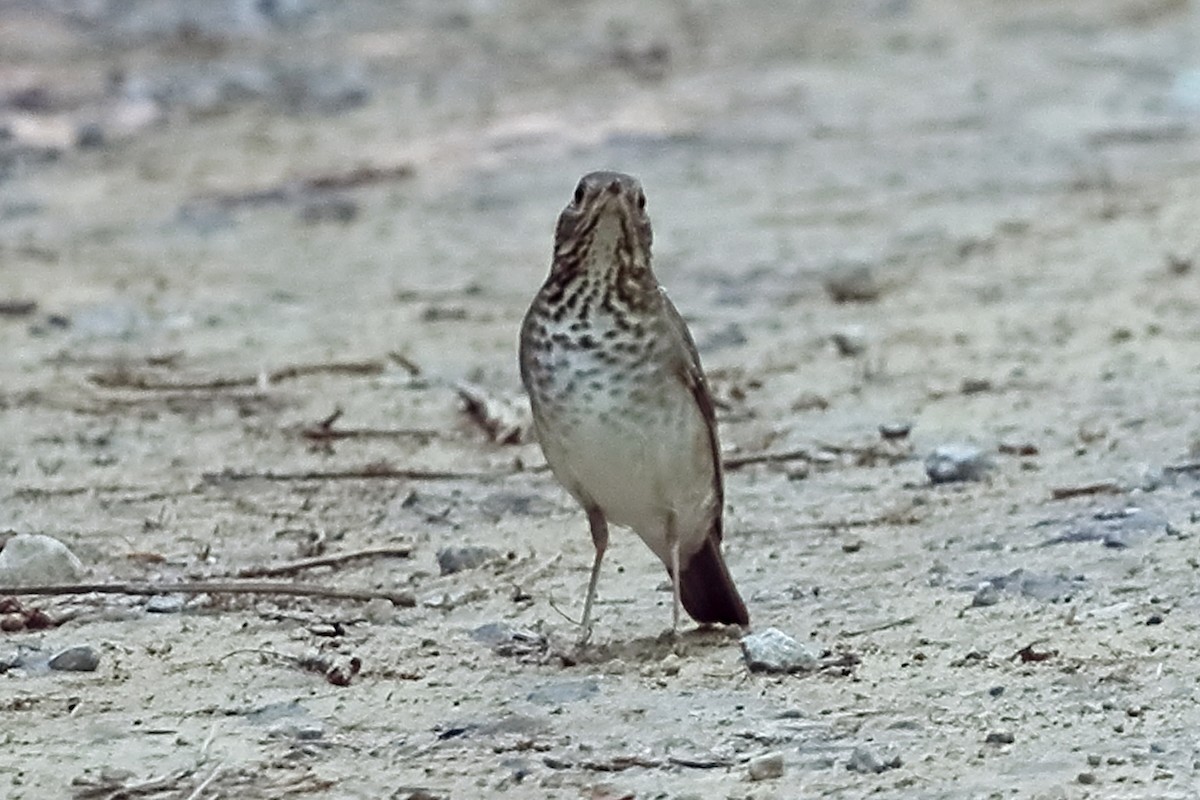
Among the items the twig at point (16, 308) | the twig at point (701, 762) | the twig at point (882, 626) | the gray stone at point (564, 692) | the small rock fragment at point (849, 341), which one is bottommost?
the twig at point (16, 308)

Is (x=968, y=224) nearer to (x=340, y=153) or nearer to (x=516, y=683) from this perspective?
(x=340, y=153)

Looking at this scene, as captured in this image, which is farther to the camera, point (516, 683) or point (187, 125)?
point (187, 125)

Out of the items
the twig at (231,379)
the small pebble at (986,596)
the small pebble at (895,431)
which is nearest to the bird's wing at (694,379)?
the small pebble at (986,596)

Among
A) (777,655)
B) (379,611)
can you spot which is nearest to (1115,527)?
(777,655)

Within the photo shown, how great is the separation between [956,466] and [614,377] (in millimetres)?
1835

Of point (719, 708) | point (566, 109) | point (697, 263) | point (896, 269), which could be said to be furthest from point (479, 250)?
point (719, 708)

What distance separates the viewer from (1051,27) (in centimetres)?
1617

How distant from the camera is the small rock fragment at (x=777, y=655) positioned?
5082 millimetres

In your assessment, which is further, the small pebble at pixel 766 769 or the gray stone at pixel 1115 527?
the gray stone at pixel 1115 527

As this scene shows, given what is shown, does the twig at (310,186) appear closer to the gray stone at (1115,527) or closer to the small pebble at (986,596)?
the gray stone at (1115,527)

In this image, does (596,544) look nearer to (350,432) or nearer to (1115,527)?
(1115,527)

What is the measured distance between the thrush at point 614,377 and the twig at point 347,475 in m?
1.51

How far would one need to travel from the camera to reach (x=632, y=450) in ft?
17.9

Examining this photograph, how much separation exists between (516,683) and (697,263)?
5689mm
